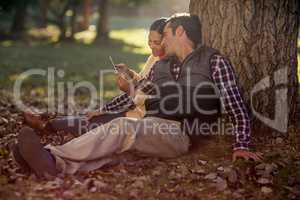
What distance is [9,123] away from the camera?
8.17m

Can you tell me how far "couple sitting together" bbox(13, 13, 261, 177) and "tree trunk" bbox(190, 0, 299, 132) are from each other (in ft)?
1.53

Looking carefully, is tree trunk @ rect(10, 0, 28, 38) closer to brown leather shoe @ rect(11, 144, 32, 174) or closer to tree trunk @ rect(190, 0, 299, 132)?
tree trunk @ rect(190, 0, 299, 132)

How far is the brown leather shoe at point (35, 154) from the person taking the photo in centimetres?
546

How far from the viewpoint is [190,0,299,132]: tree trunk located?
6672 mm

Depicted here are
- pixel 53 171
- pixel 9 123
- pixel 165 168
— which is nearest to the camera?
pixel 53 171

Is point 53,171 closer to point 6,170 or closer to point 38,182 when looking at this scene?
point 38,182

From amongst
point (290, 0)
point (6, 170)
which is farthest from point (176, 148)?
point (290, 0)

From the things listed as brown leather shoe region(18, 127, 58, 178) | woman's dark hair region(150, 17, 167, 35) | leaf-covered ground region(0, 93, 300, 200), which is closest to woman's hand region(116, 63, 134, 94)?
woman's dark hair region(150, 17, 167, 35)

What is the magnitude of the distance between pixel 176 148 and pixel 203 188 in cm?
71

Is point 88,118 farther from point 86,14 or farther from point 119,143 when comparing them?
point 86,14

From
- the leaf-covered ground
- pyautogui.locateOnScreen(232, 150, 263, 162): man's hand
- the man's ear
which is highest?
the man's ear

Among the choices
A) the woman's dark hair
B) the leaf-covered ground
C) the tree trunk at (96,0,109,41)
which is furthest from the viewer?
the tree trunk at (96,0,109,41)

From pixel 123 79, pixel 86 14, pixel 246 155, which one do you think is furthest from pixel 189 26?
pixel 86 14

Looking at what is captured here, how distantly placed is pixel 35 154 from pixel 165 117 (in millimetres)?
1588
